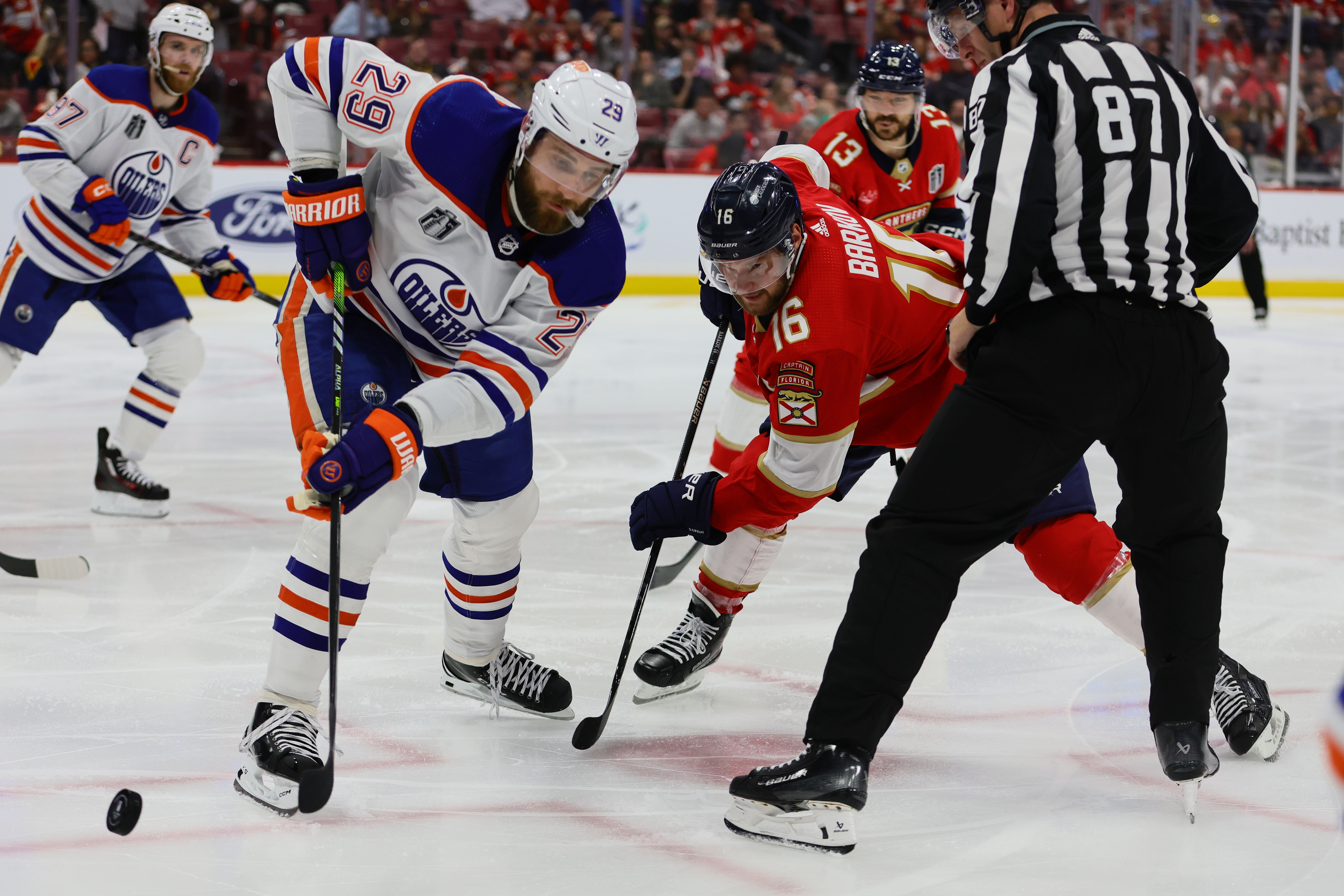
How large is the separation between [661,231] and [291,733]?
7549 mm

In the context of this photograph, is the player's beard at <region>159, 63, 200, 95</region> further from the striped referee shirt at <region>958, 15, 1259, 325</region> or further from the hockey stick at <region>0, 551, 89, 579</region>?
the striped referee shirt at <region>958, 15, 1259, 325</region>

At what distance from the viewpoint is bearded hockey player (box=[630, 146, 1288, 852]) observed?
187cm

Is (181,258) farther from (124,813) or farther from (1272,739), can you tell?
(1272,739)

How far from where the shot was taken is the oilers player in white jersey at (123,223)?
367cm

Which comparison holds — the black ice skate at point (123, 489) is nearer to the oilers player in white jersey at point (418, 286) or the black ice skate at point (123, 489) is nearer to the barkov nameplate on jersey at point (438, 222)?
the oilers player in white jersey at point (418, 286)

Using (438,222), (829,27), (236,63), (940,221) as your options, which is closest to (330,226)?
(438,222)

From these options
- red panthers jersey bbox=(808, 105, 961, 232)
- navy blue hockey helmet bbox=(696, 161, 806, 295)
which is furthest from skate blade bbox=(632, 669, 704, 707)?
red panthers jersey bbox=(808, 105, 961, 232)

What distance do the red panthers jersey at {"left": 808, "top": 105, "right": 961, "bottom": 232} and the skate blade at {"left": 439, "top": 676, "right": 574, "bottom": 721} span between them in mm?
2177

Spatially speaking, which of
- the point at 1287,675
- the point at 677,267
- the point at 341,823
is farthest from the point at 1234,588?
the point at 677,267

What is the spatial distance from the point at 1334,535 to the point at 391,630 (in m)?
2.52

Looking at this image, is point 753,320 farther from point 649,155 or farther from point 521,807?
point 649,155

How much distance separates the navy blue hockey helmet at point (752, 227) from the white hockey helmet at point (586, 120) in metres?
0.16

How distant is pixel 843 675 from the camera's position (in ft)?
5.91

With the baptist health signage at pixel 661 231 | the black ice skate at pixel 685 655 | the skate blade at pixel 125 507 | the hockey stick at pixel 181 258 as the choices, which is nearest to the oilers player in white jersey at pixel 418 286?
the black ice skate at pixel 685 655
